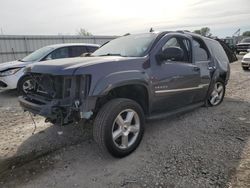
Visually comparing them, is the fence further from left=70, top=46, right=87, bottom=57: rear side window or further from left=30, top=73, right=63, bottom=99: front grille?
left=30, top=73, right=63, bottom=99: front grille

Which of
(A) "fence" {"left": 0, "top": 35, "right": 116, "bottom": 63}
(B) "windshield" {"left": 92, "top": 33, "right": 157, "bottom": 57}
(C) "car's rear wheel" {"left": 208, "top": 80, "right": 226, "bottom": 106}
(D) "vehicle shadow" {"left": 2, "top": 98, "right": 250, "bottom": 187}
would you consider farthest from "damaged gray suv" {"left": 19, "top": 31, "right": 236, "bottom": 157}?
(A) "fence" {"left": 0, "top": 35, "right": 116, "bottom": 63}

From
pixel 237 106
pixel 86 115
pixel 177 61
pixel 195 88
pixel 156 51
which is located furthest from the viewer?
pixel 237 106

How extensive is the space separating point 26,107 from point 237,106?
16.0 feet

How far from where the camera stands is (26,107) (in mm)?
3635

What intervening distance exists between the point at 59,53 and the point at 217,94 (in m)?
4.97

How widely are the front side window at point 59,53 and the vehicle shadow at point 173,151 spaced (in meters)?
3.61

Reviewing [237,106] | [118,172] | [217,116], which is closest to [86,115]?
[118,172]

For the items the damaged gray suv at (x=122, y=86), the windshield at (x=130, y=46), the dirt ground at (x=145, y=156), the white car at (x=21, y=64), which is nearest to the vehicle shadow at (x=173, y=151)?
the dirt ground at (x=145, y=156)

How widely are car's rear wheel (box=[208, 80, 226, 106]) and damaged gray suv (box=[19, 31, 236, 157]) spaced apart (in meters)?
1.01

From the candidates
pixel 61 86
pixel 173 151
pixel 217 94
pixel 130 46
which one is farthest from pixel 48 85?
pixel 217 94

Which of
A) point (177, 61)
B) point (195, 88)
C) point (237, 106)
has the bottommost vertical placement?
point (237, 106)

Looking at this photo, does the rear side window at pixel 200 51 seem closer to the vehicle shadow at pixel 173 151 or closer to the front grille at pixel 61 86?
the vehicle shadow at pixel 173 151

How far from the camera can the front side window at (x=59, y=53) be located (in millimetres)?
7566

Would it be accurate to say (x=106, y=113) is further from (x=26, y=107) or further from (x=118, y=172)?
(x=26, y=107)
